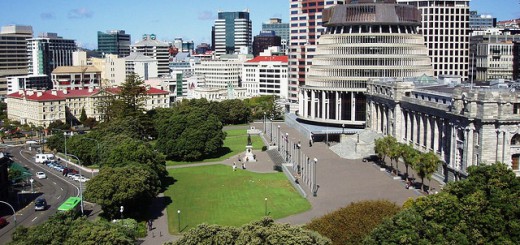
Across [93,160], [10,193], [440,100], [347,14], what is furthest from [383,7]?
[10,193]

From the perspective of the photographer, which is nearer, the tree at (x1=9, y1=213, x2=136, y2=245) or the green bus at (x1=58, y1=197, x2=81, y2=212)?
the tree at (x1=9, y1=213, x2=136, y2=245)

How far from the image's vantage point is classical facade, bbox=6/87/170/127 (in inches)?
6624

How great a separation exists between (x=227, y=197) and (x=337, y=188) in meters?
15.7

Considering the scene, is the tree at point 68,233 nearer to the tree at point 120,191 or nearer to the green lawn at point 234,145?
the tree at point 120,191

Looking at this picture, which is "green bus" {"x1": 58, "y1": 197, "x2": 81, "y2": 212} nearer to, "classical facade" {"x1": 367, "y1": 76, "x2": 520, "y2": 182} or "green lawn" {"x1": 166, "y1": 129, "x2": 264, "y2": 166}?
"green lawn" {"x1": 166, "y1": 129, "x2": 264, "y2": 166}

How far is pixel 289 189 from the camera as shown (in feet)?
291

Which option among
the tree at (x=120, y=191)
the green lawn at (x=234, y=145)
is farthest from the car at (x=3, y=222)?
the green lawn at (x=234, y=145)

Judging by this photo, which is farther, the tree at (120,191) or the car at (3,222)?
the car at (3,222)

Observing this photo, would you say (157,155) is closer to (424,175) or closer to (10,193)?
(10,193)

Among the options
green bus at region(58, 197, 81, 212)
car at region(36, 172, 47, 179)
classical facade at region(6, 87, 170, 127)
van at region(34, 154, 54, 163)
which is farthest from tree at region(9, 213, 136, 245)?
classical facade at region(6, 87, 170, 127)

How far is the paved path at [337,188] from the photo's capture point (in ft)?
238

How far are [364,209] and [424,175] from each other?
92.6ft

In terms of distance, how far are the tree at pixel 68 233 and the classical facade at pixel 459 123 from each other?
50.8m

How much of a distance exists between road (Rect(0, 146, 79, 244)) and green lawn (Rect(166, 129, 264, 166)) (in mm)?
21504
